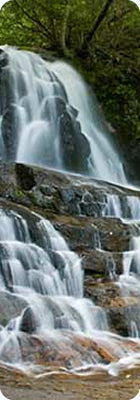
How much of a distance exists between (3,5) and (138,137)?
11.0 feet

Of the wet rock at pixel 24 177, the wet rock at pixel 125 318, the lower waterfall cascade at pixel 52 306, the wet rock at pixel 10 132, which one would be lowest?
the wet rock at pixel 125 318

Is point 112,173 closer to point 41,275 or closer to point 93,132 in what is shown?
point 93,132

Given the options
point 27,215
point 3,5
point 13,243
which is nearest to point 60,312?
point 13,243

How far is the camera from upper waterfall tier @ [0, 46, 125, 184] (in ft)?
15.3

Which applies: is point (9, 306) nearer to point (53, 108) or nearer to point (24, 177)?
point (24, 177)

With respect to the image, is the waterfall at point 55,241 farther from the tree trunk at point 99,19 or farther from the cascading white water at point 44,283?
the tree trunk at point 99,19

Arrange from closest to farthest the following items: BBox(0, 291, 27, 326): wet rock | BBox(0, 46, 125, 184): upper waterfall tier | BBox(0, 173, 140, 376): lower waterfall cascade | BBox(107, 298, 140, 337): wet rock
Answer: BBox(0, 173, 140, 376): lower waterfall cascade < BBox(0, 291, 27, 326): wet rock < BBox(107, 298, 140, 337): wet rock < BBox(0, 46, 125, 184): upper waterfall tier

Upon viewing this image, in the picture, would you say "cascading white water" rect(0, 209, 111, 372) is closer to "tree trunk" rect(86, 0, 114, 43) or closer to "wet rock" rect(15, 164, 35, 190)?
"wet rock" rect(15, 164, 35, 190)

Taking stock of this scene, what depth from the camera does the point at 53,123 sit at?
520cm

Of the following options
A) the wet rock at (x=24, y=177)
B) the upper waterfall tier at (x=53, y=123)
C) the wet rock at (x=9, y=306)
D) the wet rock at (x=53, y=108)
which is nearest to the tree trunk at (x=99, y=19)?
the wet rock at (x=9, y=306)

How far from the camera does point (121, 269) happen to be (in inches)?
152

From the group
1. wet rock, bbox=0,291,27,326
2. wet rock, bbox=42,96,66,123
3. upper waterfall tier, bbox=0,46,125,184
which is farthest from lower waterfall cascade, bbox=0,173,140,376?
wet rock, bbox=42,96,66,123

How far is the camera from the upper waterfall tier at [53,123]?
4.65 m

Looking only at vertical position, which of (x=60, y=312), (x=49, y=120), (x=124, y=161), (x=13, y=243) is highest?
(x=49, y=120)
